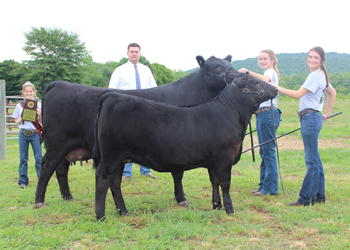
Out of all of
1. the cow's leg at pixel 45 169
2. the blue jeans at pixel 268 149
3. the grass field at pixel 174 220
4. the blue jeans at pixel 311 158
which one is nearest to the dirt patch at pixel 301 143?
the grass field at pixel 174 220

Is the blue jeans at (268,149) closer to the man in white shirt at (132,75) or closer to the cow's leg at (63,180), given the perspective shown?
the man in white shirt at (132,75)

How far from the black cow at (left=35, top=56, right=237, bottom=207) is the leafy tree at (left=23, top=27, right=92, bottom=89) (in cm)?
2552

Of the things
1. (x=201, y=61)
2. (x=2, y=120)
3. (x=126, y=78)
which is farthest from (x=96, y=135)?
(x=2, y=120)

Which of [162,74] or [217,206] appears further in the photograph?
[162,74]

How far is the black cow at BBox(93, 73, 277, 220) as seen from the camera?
12.5 feet

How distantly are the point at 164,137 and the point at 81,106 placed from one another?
1.54 metres

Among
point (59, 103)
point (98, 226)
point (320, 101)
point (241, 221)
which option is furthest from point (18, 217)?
point (320, 101)

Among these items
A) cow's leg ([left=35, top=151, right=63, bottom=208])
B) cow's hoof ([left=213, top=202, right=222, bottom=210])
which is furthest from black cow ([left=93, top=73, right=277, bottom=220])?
cow's leg ([left=35, top=151, right=63, bottom=208])

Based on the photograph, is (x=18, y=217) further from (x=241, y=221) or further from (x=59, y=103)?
(x=241, y=221)

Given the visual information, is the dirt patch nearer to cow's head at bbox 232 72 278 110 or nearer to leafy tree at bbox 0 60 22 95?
cow's head at bbox 232 72 278 110

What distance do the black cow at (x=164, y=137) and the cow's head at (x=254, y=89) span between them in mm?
13

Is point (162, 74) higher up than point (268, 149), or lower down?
higher up

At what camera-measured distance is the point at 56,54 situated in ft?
99.2

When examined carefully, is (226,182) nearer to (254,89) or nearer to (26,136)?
(254,89)
